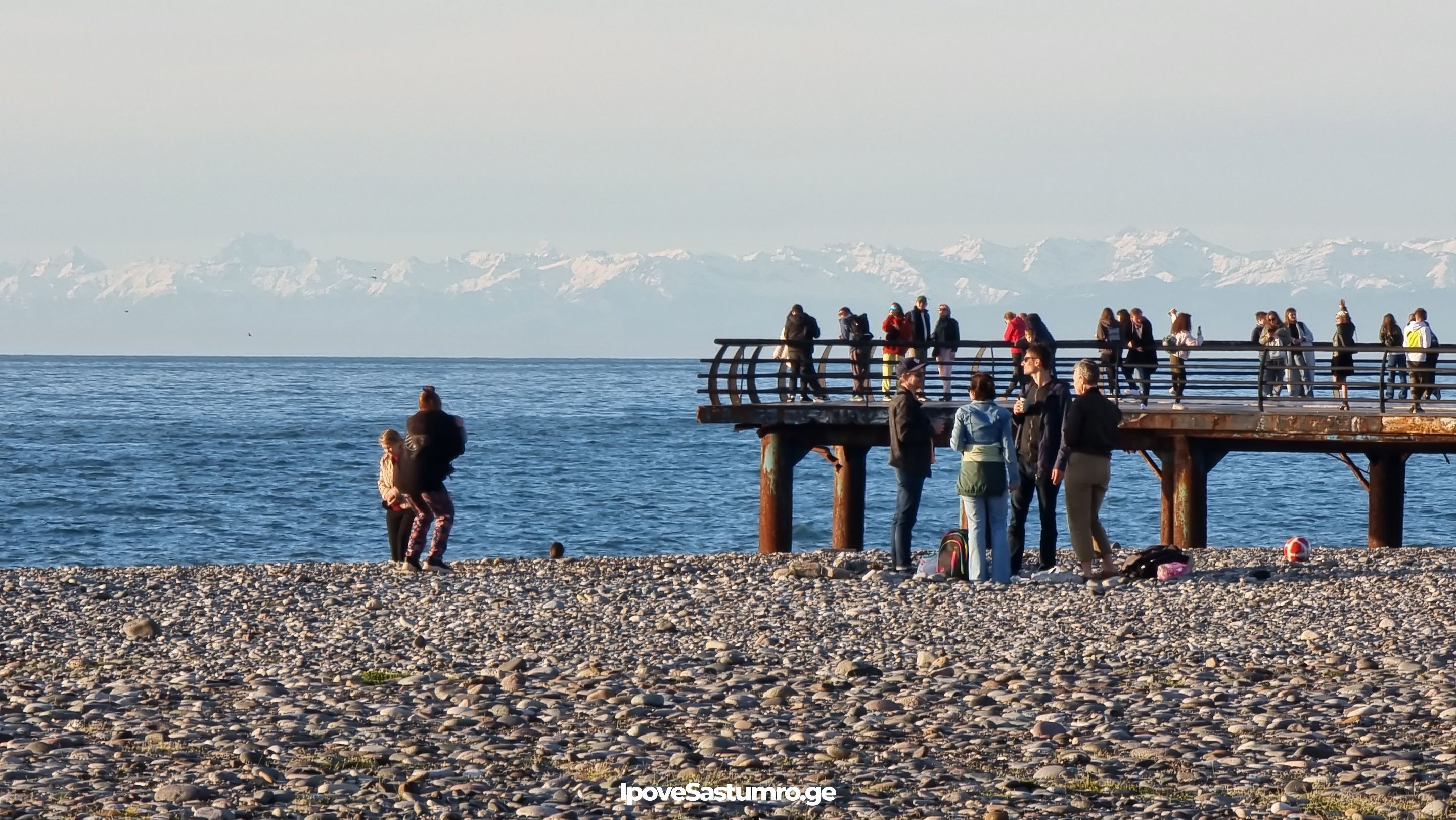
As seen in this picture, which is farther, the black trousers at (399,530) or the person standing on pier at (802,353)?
the person standing on pier at (802,353)

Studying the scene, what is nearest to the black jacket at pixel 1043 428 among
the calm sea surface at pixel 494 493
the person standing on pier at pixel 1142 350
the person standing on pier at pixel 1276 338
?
the person standing on pier at pixel 1142 350

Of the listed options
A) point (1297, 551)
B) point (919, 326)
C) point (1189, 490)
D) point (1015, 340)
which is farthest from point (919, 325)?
point (1297, 551)

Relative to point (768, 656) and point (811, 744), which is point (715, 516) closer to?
point (768, 656)

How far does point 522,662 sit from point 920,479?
4913 mm

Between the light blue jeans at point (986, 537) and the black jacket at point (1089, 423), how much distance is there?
64 centimetres

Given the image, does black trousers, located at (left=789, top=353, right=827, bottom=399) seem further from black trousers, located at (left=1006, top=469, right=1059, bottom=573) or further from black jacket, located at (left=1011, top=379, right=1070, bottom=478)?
black jacket, located at (left=1011, top=379, right=1070, bottom=478)

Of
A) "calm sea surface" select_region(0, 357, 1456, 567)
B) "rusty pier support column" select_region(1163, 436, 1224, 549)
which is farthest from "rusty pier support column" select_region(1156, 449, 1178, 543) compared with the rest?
"calm sea surface" select_region(0, 357, 1456, 567)

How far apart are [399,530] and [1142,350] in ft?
36.7

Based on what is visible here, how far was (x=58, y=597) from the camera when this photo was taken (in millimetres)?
14203

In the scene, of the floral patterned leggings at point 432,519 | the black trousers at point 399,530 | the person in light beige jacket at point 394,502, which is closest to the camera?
the floral patterned leggings at point 432,519

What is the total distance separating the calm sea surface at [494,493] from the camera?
120 ft

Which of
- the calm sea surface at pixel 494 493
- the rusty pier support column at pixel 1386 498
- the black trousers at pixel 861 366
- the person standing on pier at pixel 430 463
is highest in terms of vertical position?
the black trousers at pixel 861 366

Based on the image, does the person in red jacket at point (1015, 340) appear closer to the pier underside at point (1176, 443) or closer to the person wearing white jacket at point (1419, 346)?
the pier underside at point (1176, 443)

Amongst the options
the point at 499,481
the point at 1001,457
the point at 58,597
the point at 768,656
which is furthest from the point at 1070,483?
the point at 499,481
